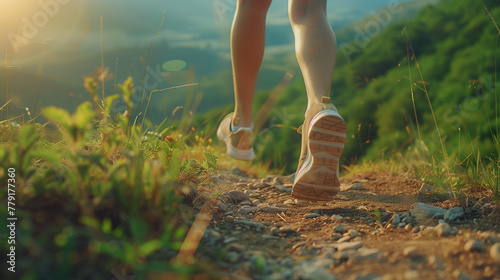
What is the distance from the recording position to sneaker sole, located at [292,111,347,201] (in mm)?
1515

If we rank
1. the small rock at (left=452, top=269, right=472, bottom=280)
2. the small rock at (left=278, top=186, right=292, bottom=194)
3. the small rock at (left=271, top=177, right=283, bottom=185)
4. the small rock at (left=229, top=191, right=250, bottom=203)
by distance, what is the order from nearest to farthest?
the small rock at (left=452, top=269, right=472, bottom=280) → the small rock at (left=229, top=191, right=250, bottom=203) → the small rock at (left=278, top=186, right=292, bottom=194) → the small rock at (left=271, top=177, right=283, bottom=185)

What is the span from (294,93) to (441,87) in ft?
15.5

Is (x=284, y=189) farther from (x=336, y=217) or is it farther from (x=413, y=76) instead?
(x=413, y=76)

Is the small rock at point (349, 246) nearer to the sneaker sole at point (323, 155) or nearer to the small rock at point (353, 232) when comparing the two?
the small rock at point (353, 232)

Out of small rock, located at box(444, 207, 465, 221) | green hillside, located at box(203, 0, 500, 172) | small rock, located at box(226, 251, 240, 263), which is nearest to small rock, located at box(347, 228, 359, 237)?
small rock, located at box(444, 207, 465, 221)

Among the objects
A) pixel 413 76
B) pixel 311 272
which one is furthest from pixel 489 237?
pixel 413 76

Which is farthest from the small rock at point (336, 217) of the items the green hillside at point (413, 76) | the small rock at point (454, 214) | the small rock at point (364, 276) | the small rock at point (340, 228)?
the green hillside at point (413, 76)

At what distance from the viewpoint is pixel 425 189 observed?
2.09 meters

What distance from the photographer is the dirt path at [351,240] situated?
38.2 inches

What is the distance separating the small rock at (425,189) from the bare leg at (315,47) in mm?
866

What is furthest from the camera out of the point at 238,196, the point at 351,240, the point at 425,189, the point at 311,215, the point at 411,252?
the point at 425,189

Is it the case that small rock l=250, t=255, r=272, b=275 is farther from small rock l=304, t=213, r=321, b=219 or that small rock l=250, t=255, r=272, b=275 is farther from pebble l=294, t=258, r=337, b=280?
small rock l=304, t=213, r=321, b=219

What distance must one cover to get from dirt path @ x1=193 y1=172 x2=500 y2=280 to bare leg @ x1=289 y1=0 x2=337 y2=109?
527 mm

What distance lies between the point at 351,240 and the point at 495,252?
425mm
